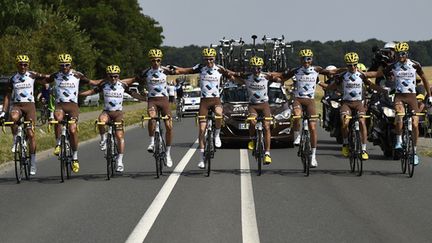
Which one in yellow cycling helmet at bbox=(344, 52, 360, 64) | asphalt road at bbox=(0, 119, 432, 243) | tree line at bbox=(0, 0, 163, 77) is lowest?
asphalt road at bbox=(0, 119, 432, 243)

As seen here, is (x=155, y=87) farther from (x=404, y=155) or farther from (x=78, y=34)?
(x=78, y=34)

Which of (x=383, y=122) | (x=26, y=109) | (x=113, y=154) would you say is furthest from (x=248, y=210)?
(x=383, y=122)

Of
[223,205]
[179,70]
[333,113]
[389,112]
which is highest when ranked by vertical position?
[179,70]

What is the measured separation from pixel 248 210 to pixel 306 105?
4.73 meters

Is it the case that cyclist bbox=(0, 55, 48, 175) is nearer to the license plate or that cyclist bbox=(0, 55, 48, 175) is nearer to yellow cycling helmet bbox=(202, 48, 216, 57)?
yellow cycling helmet bbox=(202, 48, 216, 57)

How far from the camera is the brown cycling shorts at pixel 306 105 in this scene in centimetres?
1341

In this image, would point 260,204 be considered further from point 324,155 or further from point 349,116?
point 324,155

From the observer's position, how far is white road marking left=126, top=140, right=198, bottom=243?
25.0ft

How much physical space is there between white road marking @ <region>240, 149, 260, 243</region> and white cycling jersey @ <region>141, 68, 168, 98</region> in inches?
79.2

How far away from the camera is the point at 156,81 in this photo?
13.2 metres

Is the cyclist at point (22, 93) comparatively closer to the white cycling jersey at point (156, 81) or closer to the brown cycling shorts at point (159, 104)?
the white cycling jersey at point (156, 81)

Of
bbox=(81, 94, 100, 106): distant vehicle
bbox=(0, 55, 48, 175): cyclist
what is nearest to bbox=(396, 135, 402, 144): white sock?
bbox=(0, 55, 48, 175): cyclist

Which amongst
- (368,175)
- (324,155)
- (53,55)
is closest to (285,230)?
(368,175)

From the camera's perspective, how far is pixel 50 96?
Result: 33.0 meters
